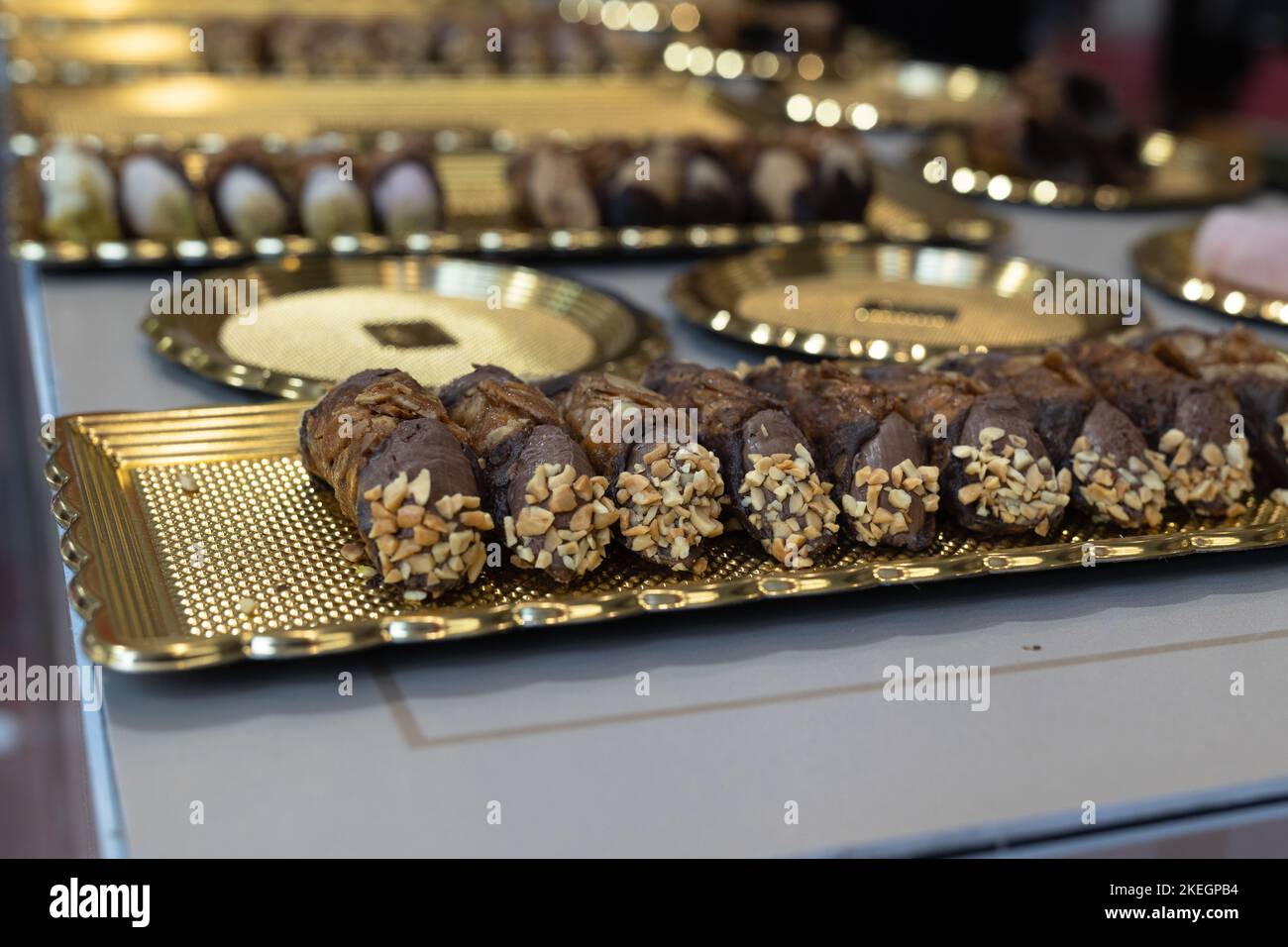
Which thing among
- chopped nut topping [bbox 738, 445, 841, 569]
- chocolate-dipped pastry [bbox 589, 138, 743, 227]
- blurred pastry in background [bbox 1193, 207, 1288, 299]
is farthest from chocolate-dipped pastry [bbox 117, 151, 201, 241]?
blurred pastry in background [bbox 1193, 207, 1288, 299]

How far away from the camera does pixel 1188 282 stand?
91.7 inches

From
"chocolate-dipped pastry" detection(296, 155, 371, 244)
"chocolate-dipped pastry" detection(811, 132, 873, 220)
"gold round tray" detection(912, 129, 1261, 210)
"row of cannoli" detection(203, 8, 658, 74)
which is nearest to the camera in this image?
"chocolate-dipped pastry" detection(296, 155, 371, 244)

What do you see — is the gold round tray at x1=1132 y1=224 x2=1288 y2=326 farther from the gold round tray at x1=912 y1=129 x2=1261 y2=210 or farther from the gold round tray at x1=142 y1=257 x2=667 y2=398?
the gold round tray at x1=142 y1=257 x2=667 y2=398

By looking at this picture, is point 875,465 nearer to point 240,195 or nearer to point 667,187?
point 667,187

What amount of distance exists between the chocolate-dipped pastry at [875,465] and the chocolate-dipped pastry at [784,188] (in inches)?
44.4

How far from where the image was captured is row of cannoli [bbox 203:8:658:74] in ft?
12.0

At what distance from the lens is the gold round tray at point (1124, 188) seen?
9.38 ft

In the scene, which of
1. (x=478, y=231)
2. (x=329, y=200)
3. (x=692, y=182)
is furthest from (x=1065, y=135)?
(x=329, y=200)

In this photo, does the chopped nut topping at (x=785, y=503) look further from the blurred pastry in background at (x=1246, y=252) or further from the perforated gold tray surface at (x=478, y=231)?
the blurred pastry in background at (x=1246, y=252)

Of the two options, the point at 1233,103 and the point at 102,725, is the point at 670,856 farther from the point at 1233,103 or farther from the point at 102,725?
the point at 1233,103

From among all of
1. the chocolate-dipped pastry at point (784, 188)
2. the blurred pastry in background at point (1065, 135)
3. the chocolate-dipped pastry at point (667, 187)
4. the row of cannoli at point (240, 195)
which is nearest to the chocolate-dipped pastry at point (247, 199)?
the row of cannoli at point (240, 195)

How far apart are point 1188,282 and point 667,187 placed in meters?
0.86
